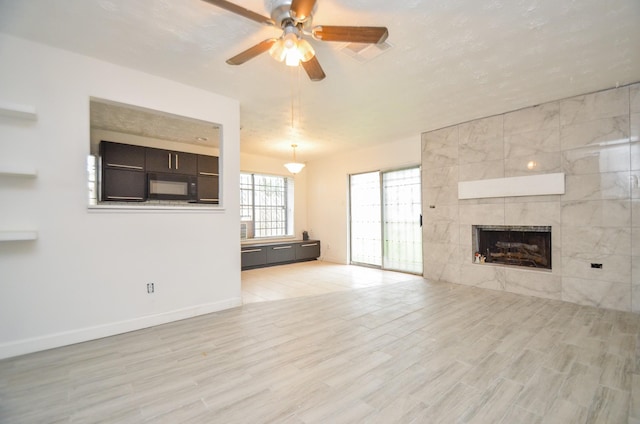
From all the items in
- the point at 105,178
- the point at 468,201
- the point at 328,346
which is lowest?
the point at 328,346

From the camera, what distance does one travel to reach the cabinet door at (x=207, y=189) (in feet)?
18.6

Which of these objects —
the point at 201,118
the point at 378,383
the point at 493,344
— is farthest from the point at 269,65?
the point at 493,344

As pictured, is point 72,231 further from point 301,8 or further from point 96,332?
point 301,8

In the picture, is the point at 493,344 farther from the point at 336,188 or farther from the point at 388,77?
the point at 336,188

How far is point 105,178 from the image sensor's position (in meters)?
4.61

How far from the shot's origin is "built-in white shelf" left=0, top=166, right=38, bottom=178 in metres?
2.35

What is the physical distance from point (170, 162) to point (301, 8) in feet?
14.6

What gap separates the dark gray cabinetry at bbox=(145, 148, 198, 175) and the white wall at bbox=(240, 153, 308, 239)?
165 centimetres

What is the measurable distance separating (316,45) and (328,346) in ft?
9.27

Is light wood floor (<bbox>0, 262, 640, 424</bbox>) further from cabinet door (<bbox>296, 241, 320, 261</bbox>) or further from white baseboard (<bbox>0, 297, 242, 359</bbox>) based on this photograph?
cabinet door (<bbox>296, 241, 320, 261</bbox>)

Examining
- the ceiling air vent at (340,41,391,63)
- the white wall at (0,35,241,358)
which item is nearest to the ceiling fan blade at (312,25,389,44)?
the ceiling air vent at (340,41,391,63)

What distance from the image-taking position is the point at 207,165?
575 cm

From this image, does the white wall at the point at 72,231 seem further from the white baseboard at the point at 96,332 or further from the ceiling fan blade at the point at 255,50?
the ceiling fan blade at the point at 255,50

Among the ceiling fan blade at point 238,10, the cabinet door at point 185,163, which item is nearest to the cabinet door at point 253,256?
the cabinet door at point 185,163
